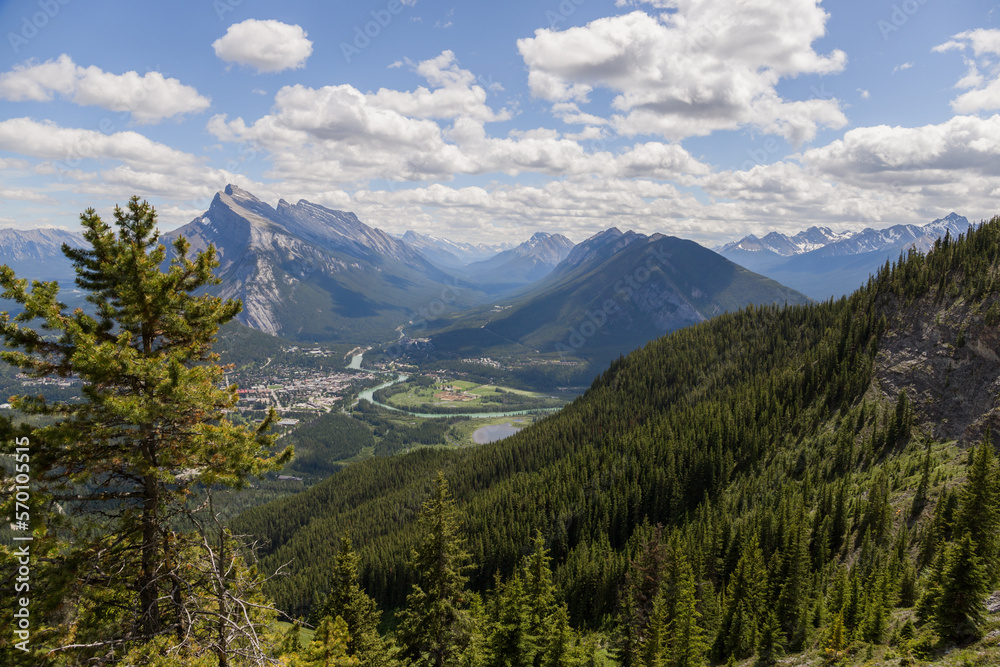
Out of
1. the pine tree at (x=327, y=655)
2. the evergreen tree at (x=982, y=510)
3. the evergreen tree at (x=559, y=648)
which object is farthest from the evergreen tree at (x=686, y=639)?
the pine tree at (x=327, y=655)

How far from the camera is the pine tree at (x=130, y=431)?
14.2 metres

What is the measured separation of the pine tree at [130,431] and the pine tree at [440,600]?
2233 cm

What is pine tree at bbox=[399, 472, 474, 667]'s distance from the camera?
121 ft

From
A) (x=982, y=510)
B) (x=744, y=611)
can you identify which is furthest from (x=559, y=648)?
(x=982, y=510)

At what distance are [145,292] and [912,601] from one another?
227 ft

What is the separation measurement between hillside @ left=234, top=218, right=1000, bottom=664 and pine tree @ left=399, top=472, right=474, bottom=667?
15.4 m

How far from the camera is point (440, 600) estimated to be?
36906 mm

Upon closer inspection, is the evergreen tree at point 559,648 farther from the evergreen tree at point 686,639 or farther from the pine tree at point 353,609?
the evergreen tree at point 686,639

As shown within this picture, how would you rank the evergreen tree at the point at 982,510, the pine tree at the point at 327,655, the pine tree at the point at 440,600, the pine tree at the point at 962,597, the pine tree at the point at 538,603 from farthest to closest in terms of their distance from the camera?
the evergreen tree at the point at 982,510 → the pine tree at the point at 538,603 → the pine tree at the point at 440,600 → the pine tree at the point at 962,597 → the pine tree at the point at 327,655

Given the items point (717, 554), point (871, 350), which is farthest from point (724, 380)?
point (717, 554)

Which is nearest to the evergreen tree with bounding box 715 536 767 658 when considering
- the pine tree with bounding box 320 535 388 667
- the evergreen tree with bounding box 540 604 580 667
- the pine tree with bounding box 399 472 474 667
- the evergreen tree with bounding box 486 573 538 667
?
the evergreen tree with bounding box 540 604 580 667

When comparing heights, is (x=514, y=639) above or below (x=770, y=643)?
above

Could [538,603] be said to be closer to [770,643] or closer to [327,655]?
[327,655]

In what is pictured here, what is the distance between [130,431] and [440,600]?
93.5ft
